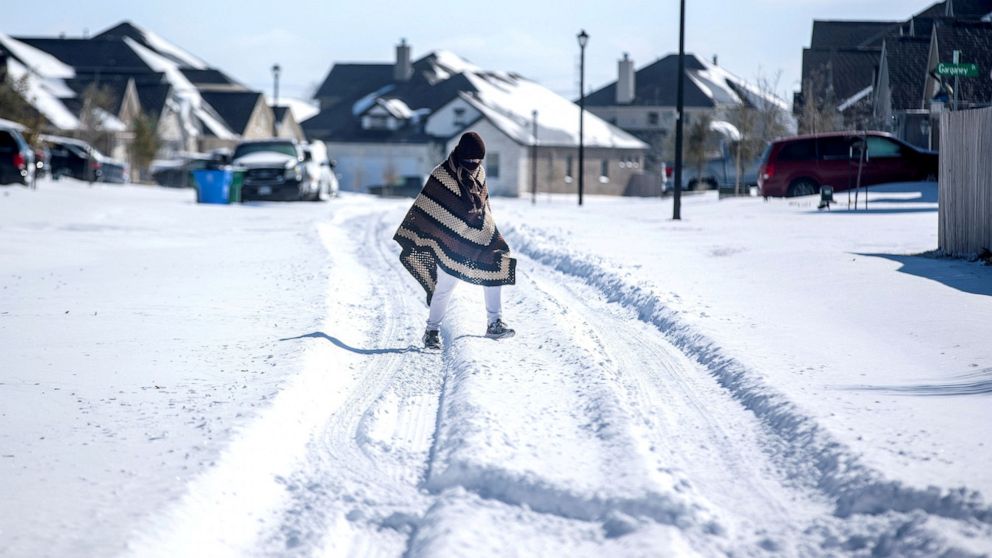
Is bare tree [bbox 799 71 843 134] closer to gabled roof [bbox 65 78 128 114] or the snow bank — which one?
the snow bank

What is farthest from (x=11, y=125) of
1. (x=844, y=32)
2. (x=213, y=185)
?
(x=844, y=32)

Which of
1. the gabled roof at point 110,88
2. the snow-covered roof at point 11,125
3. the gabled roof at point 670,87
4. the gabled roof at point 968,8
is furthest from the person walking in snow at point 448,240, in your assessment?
the gabled roof at point 670,87

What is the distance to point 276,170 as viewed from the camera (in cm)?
3316

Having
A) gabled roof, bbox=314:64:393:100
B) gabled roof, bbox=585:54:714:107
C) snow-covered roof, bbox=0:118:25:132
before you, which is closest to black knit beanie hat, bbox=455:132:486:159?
snow-covered roof, bbox=0:118:25:132

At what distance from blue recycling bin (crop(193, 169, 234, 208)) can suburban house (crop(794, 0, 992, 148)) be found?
17441mm

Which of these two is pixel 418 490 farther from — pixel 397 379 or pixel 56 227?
pixel 56 227

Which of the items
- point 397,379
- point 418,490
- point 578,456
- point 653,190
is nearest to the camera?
point 418,490

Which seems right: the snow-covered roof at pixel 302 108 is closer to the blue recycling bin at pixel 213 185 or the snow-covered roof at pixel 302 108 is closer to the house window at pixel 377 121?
the house window at pixel 377 121

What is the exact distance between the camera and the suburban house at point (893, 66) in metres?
35.9

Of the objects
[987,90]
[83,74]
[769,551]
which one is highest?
[83,74]

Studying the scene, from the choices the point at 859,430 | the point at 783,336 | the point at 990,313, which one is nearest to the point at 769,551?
the point at 859,430

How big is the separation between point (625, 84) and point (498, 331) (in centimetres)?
7989

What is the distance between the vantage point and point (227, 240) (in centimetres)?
1961

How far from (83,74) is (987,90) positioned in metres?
64.9
